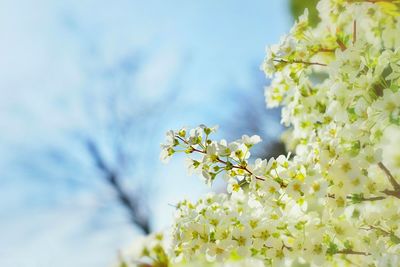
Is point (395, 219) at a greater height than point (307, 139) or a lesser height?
lesser

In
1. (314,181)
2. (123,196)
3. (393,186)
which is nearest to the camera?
(314,181)

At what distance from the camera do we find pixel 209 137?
48.7 inches

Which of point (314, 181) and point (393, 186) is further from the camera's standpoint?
point (393, 186)

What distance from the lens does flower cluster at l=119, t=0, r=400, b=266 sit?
1.16m

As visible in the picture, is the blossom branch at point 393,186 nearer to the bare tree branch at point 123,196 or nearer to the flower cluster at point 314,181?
the flower cluster at point 314,181

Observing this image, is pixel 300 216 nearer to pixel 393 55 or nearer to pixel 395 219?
pixel 395 219

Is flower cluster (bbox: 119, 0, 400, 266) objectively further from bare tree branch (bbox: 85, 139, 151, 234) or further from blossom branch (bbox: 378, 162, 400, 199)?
bare tree branch (bbox: 85, 139, 151, 234)

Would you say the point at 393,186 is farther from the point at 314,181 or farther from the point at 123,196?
the point at 123,196

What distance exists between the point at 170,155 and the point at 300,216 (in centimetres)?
39

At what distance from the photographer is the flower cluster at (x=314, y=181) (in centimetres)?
116

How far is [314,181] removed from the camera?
3.78 feet

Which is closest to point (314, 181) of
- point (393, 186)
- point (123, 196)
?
point (393, 186)

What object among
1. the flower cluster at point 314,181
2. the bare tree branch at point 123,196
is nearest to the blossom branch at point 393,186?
the flower cluster at point 314,181

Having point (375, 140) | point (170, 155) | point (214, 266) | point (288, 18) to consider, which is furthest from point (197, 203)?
point (288, 18)
